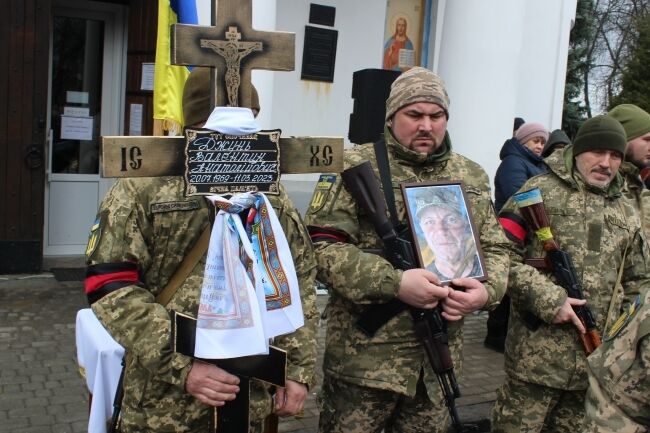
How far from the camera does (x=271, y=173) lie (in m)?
2.45

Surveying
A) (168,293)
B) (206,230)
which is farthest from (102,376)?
(206,230)

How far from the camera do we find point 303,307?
2.59m

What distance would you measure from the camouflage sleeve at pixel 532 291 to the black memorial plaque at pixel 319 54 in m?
5.78

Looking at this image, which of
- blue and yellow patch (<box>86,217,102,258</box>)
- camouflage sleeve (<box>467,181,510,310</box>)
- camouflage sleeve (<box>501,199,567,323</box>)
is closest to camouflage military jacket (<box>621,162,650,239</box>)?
camouflage sleeve (<box>501,199,567,323</box>)

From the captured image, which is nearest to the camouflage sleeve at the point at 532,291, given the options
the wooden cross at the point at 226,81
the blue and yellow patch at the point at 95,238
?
the wooden cross at the point at 226,81

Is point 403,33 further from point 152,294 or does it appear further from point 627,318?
point 627,318

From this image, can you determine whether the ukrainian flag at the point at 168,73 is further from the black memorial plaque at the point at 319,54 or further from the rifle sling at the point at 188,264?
the black memorial plaque at the point at 319,54

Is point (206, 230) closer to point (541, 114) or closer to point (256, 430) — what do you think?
point (256, 430)

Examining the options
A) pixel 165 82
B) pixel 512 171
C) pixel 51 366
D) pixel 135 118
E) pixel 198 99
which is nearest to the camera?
pixel 198 99

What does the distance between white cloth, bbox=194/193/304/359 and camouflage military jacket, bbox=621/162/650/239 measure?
2083 millimetres

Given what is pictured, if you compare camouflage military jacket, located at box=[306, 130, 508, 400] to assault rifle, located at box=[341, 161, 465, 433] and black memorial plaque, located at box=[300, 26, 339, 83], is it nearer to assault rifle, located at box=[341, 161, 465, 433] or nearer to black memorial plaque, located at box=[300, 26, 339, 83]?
assault rifle, located at box=[341, 161, 465, 433]

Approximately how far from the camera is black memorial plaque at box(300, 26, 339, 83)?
8820 millimetres

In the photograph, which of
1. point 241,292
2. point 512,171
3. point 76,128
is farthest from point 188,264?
point 76,128

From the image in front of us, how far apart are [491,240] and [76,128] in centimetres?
633
